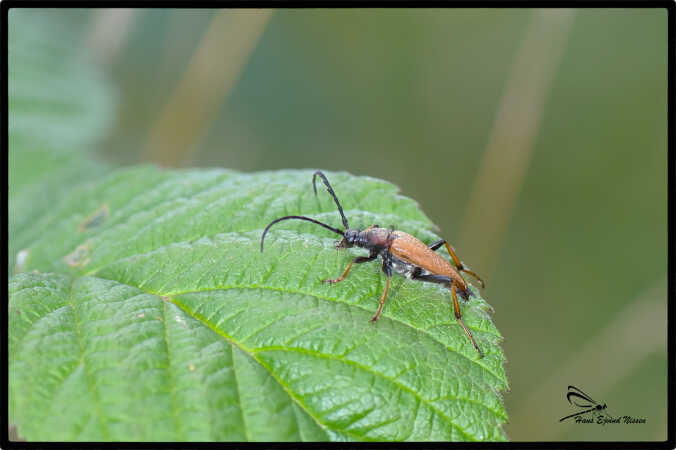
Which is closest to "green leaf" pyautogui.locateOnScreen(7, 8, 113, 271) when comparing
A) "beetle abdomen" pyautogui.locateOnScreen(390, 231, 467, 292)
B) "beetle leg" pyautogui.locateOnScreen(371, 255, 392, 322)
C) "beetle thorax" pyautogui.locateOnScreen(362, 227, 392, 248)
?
"beetle thorax" pyautogui.locateOnScreen(362, 227, 392, 248)

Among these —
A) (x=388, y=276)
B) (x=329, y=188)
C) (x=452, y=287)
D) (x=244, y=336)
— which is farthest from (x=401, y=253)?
(x=244, y=336)

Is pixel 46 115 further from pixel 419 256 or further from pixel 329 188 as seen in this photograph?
pixel 419 256

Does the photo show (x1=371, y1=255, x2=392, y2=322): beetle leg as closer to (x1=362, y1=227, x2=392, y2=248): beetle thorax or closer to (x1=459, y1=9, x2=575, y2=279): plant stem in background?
(x1=362, y1=227, x2=392, y2=248): beetle thorax

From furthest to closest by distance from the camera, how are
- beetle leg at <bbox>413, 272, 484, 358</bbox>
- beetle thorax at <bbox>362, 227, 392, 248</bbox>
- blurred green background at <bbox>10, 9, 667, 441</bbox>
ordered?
1. blurred green background at <bbox>10, 9, 667, 441</bbox>
2. beetle thorax at <bbox>362, 227, 392, 248</bbox>
3. beetle leg at <bbox>413, 272, 484, 358</bbox>

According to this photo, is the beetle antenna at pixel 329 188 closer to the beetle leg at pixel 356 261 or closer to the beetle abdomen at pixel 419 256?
the beetle leg at pixel 356 261

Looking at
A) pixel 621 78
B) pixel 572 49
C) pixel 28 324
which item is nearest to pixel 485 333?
pixel 28 324

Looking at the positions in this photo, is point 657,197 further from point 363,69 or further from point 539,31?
point 363,69
